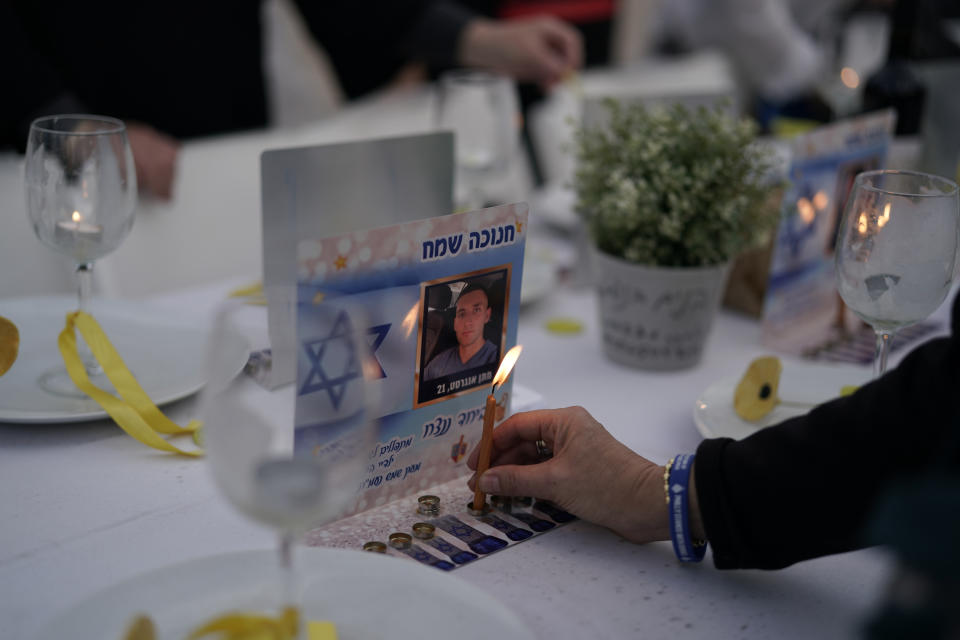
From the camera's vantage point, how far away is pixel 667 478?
77 centimetres

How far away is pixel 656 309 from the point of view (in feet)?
3.77

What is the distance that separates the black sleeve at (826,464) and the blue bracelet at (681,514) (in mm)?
15

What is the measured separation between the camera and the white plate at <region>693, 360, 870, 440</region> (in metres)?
0.97

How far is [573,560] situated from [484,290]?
25 cm

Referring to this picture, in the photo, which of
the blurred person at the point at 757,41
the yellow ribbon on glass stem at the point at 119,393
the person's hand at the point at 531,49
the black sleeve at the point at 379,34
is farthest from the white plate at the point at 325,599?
the blurred person at the point at 757,41

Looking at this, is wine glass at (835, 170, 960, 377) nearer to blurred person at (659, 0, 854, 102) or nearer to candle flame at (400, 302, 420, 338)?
candle flame at (400, 302, 420, 338)

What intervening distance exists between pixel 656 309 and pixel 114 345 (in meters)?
0.67

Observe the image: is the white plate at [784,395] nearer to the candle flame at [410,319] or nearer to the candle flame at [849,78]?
the candle flame at [410,319]

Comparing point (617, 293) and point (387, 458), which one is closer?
point (387, 458)

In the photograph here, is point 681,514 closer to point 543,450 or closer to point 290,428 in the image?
point 543,450

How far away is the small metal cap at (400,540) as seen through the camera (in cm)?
76

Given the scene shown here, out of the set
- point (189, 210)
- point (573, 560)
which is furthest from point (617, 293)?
point (189, 210)

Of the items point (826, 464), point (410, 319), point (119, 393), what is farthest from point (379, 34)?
point (826, 464)

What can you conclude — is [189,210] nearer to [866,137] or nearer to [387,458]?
[387,458]
